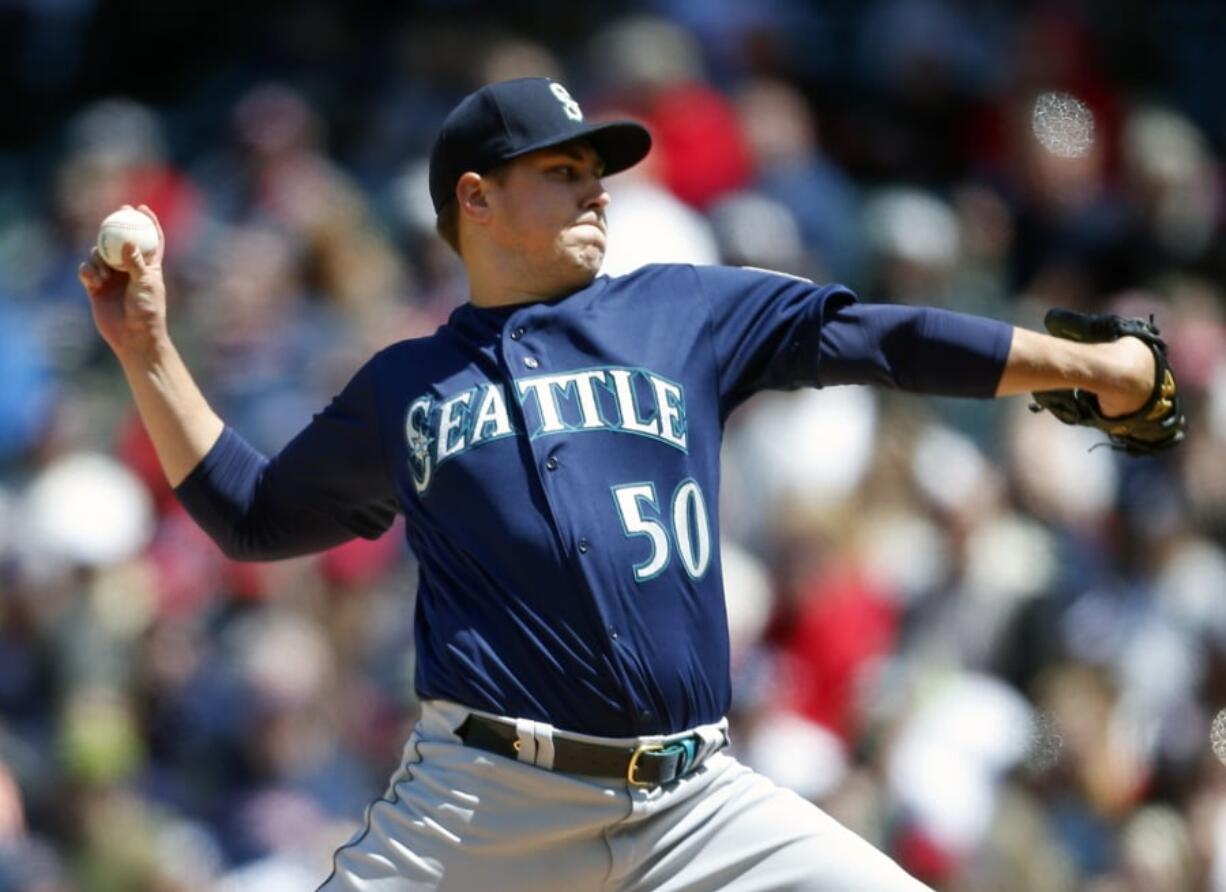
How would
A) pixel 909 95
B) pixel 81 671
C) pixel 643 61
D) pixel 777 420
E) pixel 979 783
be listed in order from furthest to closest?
pixel 909 95 → pixel 643 61 → pixel 777 420 → pixel 81 671 → pixel 979 783

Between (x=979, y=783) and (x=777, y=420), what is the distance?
1684mm

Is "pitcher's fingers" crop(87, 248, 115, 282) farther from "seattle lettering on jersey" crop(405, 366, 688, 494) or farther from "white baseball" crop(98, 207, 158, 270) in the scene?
"seattle lettering on jersey" crop(405, 366, 688, 494)

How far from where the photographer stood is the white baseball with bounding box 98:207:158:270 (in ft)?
14.8

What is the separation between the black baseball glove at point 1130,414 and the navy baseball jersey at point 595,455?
18 cm

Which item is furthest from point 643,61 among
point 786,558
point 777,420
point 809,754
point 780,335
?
point 780,335

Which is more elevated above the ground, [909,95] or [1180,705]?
[909,95]

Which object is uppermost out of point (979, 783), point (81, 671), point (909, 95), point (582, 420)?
point (582, 420)

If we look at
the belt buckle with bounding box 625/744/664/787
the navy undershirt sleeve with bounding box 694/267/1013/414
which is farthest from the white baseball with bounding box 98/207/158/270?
the belt buckle with bounding box 625/744/664/787

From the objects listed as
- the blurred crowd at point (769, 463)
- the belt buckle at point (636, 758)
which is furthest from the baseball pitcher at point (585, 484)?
the blurred crowd at point (769, 463)

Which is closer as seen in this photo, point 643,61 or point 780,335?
point 780,335

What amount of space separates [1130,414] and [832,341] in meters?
0.56

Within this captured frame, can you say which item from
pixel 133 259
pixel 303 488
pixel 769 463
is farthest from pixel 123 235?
pixel 769 463

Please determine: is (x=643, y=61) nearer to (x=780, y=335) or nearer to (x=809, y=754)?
A: (x=809, y=754)

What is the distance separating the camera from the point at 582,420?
4215 millimetres
